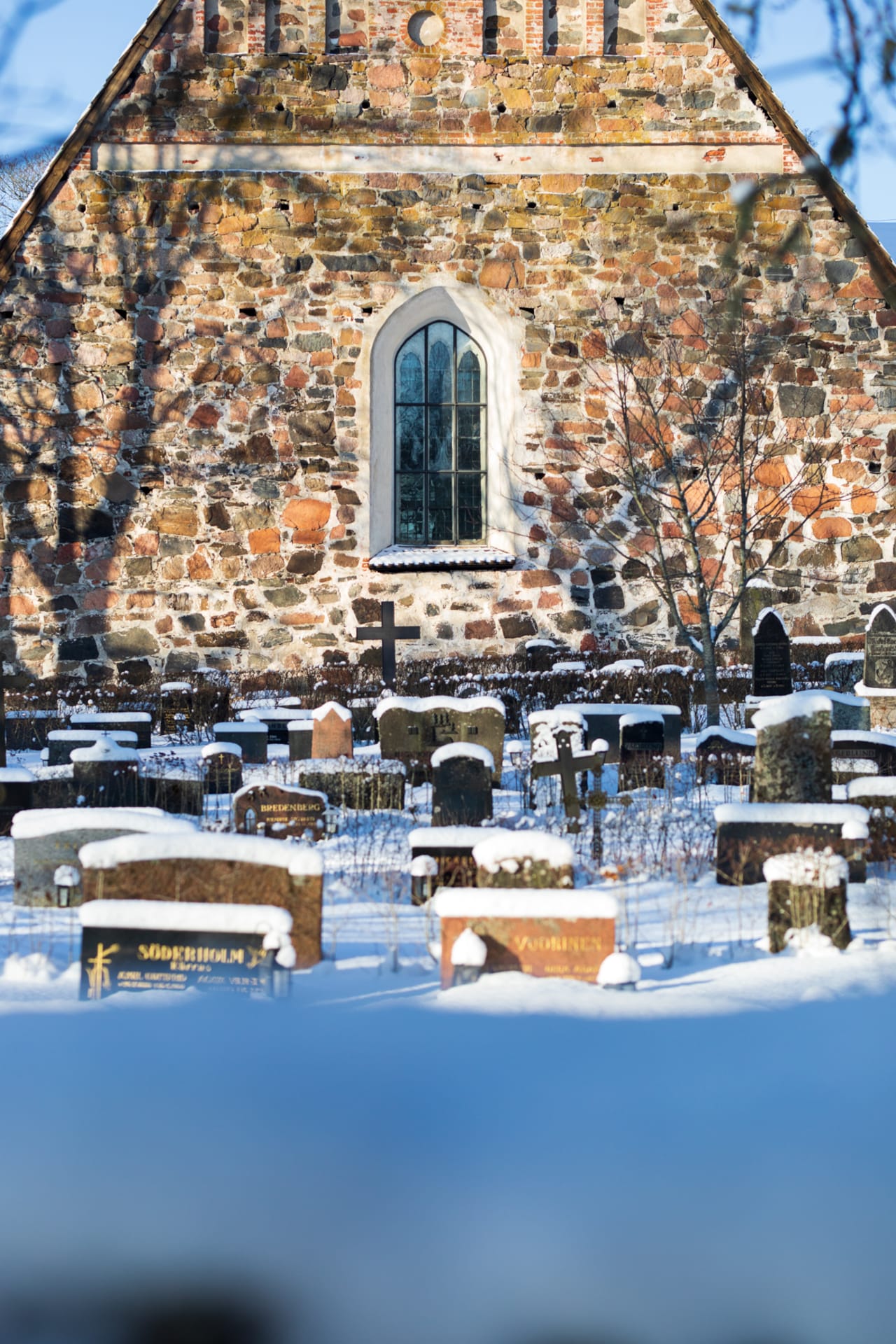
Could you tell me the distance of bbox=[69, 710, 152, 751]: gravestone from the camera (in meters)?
9.20

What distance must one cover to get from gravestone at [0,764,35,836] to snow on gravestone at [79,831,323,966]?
2.65 meters

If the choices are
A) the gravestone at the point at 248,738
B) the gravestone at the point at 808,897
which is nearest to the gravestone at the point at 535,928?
the gravestone at the point at 808,897

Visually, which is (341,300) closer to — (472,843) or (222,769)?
(222,769)

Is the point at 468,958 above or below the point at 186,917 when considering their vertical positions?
below

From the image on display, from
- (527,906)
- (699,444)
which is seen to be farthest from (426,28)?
(527,906)

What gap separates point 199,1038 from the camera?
4195 mm

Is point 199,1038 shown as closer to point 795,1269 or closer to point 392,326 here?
point 795,1269

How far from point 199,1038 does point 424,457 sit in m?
9.70

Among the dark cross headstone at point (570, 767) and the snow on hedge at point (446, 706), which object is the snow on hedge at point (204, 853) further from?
the snow on hedge at point (446, 706)

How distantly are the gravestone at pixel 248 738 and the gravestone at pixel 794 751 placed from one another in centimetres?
364

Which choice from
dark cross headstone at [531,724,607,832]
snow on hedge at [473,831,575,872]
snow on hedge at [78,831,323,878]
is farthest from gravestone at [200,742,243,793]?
snow on hedge at [473,831,575,872]

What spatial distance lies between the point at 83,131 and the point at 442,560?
17.5ft

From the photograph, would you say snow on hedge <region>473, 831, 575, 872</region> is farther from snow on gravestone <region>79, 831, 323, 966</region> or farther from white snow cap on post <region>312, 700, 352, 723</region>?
white snow cap on post <region>312, 700, 352, 723</region>

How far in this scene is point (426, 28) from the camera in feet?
41.8
